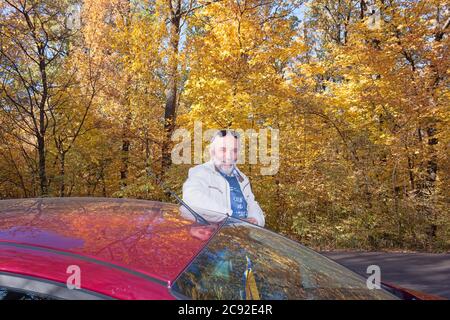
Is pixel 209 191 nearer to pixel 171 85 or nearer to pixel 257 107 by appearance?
pixel 257 107

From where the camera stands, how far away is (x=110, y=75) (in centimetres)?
1212

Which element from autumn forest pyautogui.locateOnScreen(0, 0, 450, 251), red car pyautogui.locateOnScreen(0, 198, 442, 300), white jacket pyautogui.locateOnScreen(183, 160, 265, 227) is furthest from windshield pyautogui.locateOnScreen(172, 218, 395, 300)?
autumn forest pyautogui.locateOnScreen(0, 0, 450, 251)

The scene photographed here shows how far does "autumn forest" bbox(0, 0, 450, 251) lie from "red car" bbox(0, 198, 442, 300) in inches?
266

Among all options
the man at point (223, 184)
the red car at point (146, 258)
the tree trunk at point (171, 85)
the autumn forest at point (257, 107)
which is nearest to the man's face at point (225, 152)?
the man at point (223, 184)

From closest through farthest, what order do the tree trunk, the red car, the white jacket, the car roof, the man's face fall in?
the red car
the car roof
the white jacket
the man's face
the tree trunk

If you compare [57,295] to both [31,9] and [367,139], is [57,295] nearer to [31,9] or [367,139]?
[367,139]

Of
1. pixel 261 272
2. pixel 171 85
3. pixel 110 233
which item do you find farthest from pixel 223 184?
pixel 171 85

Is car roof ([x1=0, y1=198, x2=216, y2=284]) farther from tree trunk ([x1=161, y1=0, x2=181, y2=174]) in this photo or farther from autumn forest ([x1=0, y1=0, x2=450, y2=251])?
tree trunk ([x1=161, y1=0, x2=181, y2=174])

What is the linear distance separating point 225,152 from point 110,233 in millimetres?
1921

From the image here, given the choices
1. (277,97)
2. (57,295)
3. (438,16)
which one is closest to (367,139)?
(277,97)

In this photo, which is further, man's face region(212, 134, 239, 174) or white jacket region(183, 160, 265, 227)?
man's face region(212, 134, 239, 174)

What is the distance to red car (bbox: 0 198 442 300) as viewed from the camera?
48.4 inches

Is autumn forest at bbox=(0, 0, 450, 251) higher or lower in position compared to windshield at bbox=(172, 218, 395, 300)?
higher

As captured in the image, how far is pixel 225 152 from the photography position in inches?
135
